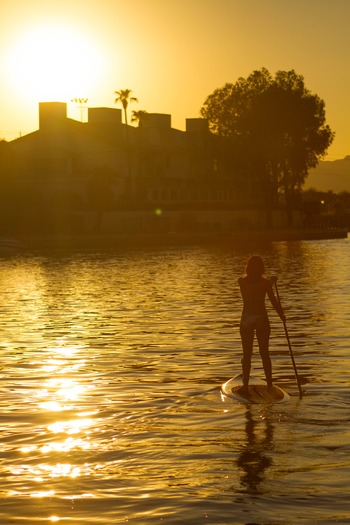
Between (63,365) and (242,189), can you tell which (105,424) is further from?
(242,189)

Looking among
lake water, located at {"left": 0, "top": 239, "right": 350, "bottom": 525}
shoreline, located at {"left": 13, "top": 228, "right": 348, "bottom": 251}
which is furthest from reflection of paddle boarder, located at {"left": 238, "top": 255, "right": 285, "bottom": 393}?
shoreline, located at {"left": 13, "top": 228, "right": 348, "bottom": 251}

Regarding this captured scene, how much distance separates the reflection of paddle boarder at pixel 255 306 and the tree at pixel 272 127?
11118 centimetres

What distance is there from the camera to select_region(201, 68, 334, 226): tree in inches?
5049

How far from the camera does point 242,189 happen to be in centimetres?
14062

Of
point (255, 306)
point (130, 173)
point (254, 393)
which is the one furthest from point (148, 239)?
point (255, 306)

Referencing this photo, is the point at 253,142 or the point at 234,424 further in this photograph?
the point at 253,142

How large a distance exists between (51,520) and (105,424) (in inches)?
164

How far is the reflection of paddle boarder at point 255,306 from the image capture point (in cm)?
1520

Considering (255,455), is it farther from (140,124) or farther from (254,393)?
(140,124)

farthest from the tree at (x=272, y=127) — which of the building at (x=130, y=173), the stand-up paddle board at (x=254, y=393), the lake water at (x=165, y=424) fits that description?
the stand-up paddle board at (x=254, y=393)

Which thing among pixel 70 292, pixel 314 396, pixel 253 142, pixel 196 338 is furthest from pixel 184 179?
pixel 314 396

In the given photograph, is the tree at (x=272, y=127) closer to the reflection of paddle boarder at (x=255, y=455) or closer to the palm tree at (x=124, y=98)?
the palm tree at (x=124, y=98)

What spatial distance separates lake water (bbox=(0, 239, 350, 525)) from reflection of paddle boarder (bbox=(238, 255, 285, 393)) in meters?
0.72

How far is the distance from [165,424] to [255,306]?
2.21 meters
